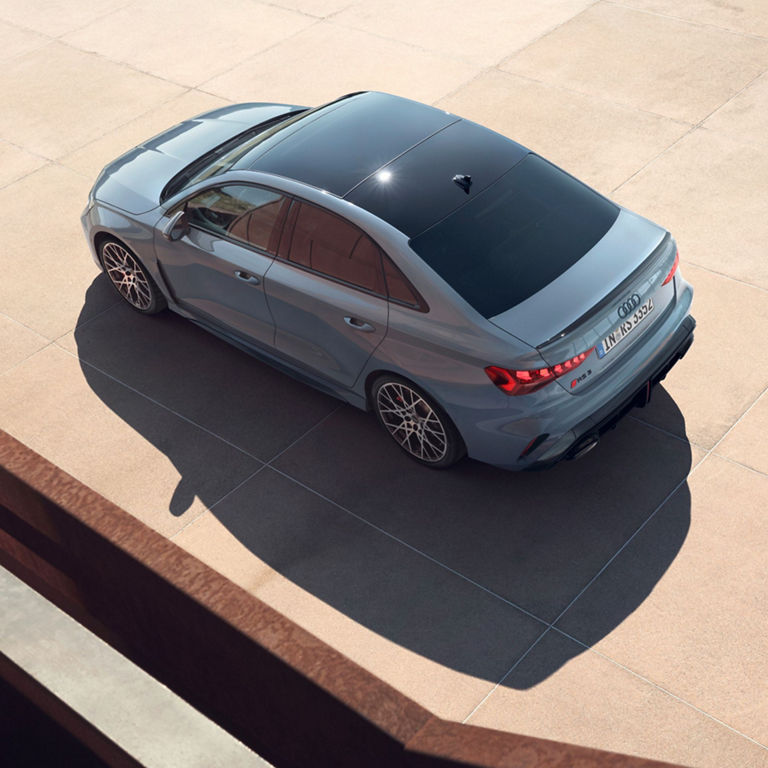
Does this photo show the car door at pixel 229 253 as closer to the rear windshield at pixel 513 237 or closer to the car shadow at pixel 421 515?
the car shadow at pixel 421 515

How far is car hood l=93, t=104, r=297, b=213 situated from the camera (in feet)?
22.6

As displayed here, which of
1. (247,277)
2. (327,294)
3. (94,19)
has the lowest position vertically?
(94,19)

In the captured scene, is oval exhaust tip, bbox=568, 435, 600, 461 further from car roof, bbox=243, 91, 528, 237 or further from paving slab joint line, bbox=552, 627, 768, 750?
car roof, bbox=243, 91, 528, 237

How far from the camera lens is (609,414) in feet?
17.1

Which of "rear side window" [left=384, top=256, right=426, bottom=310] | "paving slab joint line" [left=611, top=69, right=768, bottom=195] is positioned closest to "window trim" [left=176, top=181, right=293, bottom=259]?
"rear side window" [left=384, top=256, right=426, bottom=310]

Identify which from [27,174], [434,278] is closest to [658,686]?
[434,278]

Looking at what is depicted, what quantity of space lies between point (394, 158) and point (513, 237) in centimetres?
89

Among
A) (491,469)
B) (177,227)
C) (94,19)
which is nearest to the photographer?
(491,469)

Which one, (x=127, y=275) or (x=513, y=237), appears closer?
(x=513, y=237)

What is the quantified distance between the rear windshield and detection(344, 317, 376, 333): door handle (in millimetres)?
530


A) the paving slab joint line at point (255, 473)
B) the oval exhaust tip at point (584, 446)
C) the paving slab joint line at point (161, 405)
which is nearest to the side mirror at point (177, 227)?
the paving slab joint line at point (161, 405)

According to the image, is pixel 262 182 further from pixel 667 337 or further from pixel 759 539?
pixel 759 539

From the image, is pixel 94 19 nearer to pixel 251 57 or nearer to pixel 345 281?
pixel 251 57

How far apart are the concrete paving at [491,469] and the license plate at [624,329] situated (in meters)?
0.92
